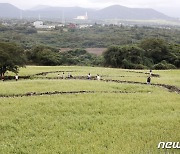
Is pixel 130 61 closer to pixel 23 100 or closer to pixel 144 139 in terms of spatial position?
pixel 23 100

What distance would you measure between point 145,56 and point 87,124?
61.4 meters

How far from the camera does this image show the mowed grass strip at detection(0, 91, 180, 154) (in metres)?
16.3

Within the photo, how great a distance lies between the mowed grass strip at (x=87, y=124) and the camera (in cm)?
1630

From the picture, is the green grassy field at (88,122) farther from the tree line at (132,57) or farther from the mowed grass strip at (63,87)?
the tree line at (132,57)

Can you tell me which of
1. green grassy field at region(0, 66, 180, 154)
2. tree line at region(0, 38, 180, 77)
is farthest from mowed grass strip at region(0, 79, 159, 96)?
tree line at region(0, 38, 180, 77)

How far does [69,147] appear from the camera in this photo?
16.1 metres

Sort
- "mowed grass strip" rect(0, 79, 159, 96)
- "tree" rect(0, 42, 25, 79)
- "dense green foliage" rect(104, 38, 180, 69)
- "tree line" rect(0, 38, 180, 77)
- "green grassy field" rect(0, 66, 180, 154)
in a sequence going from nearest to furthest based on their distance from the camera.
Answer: "green grassy field" rect(0, 66, 180, 154) → "mowed grass strip" rect(0, 79, 159, 96) → "tree" rect(0, 42, 25, 79) → "dense green foliage" rect(104, 38, 180, 69) → "tree line" rect(0, 38, 180, 77)

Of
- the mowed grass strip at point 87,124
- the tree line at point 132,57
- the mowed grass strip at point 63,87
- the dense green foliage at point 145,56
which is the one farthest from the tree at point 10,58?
the dense green foliage at point 145,56

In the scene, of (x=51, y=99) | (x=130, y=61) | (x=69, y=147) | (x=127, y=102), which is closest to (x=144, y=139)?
(x=69, y=147)

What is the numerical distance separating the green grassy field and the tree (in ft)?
51.0

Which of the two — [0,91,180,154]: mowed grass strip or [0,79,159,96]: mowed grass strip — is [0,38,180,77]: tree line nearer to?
[0,79,159,96]: mowed grass strip

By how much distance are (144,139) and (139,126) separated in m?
2.10

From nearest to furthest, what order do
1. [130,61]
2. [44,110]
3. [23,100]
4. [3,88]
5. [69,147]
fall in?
1. [69,147]
2. [44,110]
3. [23,100]
4. [3,88]
5. [130,61]

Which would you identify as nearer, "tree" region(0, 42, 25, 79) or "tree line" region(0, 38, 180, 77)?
"tree" region(0, 42, 25, 79)
